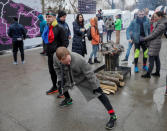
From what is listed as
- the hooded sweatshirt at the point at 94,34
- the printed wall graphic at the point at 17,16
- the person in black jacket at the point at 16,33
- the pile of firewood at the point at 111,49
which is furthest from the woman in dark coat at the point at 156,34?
the printed wall graphic at the point at 17,16

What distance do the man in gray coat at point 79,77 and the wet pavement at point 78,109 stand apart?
1.39 feet

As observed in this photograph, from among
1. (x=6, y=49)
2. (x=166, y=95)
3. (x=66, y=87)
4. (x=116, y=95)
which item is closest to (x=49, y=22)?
(x=66, y=87)

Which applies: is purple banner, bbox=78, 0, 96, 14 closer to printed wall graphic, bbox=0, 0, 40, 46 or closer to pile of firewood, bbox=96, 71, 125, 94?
printed wall graphic, bbox=0, 0, 40, 46

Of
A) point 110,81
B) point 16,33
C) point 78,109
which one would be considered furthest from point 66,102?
point 16,33

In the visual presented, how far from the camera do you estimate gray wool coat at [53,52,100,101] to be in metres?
2.73

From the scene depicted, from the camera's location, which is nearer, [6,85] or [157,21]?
[157,21]

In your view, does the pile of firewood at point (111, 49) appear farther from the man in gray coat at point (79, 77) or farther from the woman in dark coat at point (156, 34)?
the man in gray coat at point (79, 77)

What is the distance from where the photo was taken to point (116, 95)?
4.17m

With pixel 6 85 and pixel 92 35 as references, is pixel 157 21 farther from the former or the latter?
pixel 6 85

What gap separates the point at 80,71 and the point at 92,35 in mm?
3839

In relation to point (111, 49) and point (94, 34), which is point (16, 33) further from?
point (111, 49)

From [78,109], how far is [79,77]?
3.22 ft

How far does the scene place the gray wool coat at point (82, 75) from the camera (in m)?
2.73

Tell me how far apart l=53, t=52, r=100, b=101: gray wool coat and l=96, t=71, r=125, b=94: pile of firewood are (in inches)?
53.7
